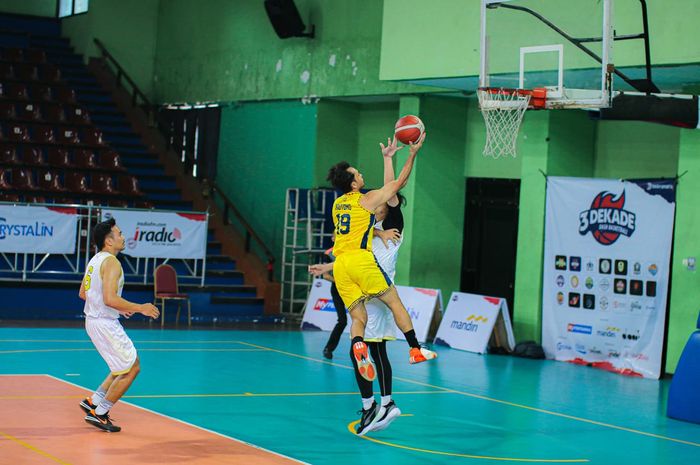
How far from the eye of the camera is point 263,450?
29.0 feet

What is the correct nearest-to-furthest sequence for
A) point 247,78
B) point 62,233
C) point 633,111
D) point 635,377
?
1. point 633,111
2. point 635,377
3. point 62,233
4. point 247,78

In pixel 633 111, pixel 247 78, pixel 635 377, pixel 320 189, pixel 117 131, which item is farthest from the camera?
pixel 117 131

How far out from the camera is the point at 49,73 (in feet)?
87.6

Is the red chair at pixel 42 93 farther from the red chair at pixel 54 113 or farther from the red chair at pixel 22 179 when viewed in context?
the red chair at pixel 22 179

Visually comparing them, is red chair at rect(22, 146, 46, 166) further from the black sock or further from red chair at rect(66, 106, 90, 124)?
the black sock

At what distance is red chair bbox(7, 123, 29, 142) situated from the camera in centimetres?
2366

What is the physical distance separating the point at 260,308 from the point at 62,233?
4.58 metres

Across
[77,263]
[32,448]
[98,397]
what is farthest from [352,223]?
[77,263]

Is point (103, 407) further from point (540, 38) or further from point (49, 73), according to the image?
point (49, 73)

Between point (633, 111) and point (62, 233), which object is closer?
point (633, 111)

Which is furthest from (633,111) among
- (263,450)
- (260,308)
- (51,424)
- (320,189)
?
(260,308)

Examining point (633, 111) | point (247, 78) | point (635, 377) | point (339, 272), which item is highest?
point (247, 78)

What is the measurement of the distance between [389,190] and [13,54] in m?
20.3

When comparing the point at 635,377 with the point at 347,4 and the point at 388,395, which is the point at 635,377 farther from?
the point at 347,4
